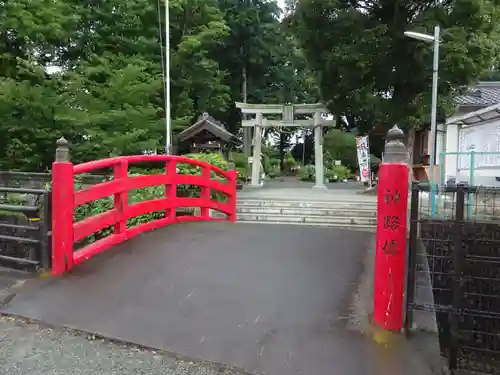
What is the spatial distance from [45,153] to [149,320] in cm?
1000

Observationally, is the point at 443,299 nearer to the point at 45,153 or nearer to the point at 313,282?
the point at 313,282

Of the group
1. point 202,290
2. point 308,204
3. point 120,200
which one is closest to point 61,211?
point 120,200

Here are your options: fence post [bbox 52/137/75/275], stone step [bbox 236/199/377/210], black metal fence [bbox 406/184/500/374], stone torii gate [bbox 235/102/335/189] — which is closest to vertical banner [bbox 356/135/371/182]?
stone torii gate [bbox 235/102/335/189]

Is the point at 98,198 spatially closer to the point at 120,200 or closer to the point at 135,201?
the point at 120,200

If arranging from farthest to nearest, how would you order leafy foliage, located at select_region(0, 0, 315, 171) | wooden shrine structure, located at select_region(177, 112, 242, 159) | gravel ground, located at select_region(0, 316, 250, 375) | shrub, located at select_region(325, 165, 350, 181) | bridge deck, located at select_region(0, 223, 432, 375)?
shrub, located at select_region(325, 165, 350, 181) < wooden shrine structure, located at select_region(177, 112, 242, 159) < leafy foliage, located at select_region(0, 0, 315, 171) < bridge deck, located at select_region(0, 223, 432, 375) < gravel ground, located at select_region(0, 316, 250, 375)

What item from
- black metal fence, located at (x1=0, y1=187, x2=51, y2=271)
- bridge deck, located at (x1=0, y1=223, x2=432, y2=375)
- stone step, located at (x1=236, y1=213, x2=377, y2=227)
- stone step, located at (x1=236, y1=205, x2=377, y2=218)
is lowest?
stone step, located at (x1=236, y1=213, x2=377, y2=227)

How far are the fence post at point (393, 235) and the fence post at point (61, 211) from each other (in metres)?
3.02

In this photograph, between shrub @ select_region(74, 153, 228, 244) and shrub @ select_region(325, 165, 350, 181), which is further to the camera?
shrub @ select_region(325, 165, 350, 181)

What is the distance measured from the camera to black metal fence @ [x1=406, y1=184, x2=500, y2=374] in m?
3.32

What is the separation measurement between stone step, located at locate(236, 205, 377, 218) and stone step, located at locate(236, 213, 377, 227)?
5.6 inches

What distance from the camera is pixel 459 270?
324 cm

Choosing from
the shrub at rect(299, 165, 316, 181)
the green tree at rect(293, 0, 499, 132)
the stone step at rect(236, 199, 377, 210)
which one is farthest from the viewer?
the shrub at rect(299, 165, 316, 181)

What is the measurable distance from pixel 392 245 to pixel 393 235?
74mm

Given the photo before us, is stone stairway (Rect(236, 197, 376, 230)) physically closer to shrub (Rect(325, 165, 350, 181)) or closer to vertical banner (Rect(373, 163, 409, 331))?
vertical banner (Rect(373, 163, 409, 331))
